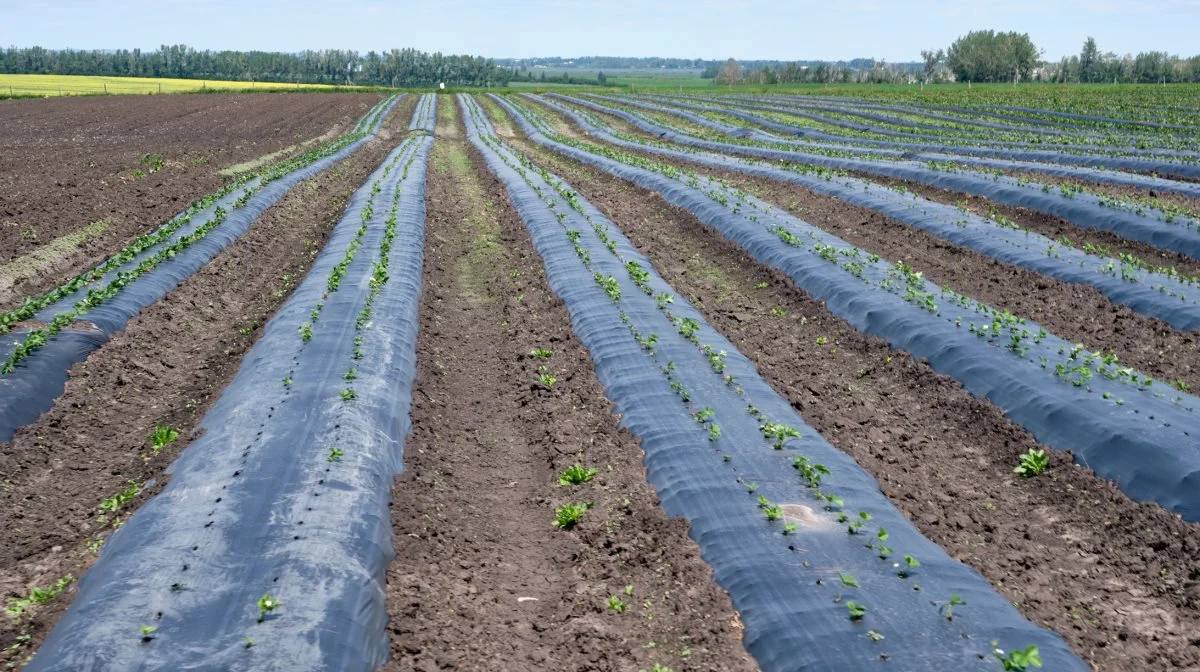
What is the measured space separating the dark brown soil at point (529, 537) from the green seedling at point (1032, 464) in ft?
12.4

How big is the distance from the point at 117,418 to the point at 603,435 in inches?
223

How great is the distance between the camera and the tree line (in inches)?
5054

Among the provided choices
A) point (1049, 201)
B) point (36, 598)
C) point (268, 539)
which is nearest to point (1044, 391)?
point (268, 539)

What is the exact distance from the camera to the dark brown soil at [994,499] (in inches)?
256

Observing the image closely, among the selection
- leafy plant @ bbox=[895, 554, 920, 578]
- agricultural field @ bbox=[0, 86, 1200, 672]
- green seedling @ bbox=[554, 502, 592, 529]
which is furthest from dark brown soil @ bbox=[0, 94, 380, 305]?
leafy plant @ bbox=[895, 554, 920, 578]

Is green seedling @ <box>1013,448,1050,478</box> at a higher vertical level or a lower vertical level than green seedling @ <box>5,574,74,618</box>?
higher

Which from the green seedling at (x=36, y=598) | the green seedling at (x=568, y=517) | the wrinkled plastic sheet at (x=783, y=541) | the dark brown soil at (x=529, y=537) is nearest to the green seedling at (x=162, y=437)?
the green seedling at (x=36, y=598)

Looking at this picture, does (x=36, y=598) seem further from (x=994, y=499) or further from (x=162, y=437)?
(x=994, y=499)

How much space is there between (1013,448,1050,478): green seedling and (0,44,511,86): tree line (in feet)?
443

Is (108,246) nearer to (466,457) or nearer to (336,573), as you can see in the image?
(466,457)

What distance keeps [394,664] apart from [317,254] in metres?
12.7

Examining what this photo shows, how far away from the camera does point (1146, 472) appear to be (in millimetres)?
8031

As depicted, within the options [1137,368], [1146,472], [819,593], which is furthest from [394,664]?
[1137,368]

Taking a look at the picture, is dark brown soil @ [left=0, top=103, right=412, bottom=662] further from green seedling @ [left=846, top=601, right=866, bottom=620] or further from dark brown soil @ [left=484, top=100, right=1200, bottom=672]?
dark brown soil @ [left=484, top=100, right=1200, bottom=672]
